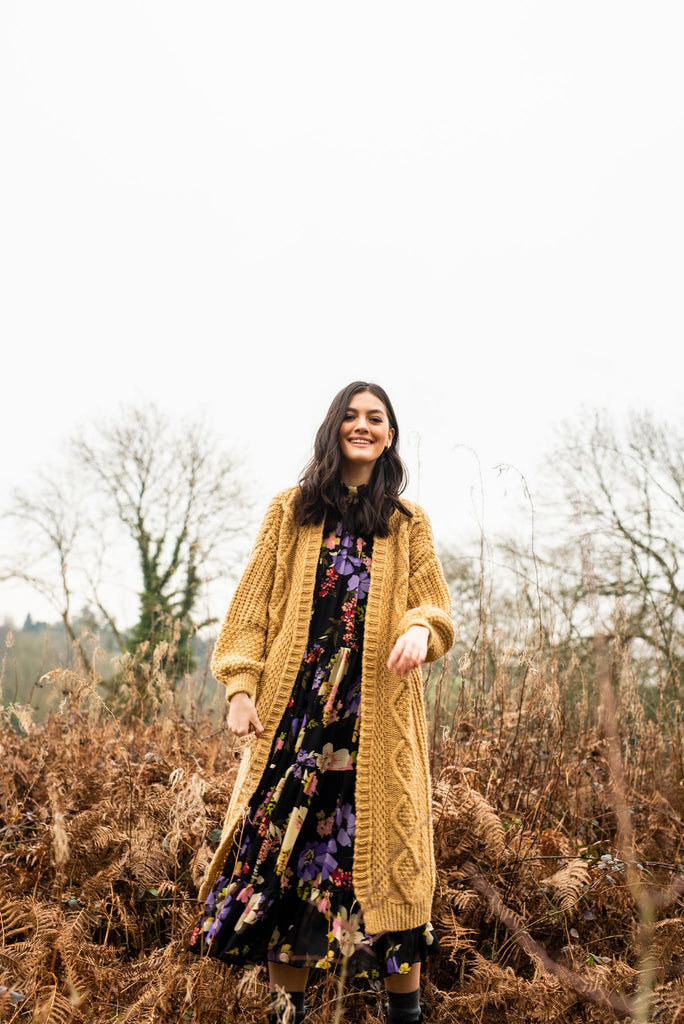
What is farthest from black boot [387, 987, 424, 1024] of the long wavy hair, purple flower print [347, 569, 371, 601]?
the long wavy hair

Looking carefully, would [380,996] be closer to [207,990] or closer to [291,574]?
[207,990]

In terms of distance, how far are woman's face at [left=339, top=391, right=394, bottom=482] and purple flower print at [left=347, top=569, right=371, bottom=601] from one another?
36 centimetres

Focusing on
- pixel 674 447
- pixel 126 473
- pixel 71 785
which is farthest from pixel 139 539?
pixel 71 785

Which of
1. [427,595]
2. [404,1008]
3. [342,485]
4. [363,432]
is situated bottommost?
[404,1008]

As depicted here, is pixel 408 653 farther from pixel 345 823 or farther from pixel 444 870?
pixel 444 870

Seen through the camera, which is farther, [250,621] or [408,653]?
[250,621]

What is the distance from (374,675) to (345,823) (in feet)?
1.48

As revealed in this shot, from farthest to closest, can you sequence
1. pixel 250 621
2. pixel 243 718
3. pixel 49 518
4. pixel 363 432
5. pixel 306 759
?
pixel 49 518, pixel 363 432, pixel 250 621, pixel 306 759, pixel 243 718

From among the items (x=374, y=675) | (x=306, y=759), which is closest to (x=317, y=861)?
(x=306, y=759)

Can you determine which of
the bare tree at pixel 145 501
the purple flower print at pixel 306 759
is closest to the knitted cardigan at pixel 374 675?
the purple flower print at pixel 306 759

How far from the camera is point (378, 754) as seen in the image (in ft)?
7.27

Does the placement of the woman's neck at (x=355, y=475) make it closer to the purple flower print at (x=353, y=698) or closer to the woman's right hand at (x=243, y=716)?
the purple flower print at (x=353, y=698)

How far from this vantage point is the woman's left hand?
6.47 ft

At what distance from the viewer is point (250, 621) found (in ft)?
7.84
